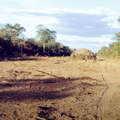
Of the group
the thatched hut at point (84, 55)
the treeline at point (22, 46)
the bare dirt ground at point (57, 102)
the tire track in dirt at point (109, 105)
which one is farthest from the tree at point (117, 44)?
the tire track in dirt at point (109, 105)

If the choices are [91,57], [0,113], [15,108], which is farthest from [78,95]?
[91,57]

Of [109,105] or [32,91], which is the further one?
[32,91]

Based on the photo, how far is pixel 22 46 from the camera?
42.1 metres

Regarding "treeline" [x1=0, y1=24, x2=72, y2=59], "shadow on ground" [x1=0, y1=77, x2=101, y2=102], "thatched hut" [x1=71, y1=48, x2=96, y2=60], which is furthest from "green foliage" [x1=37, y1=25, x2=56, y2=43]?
"shadow on ground" [x1=0, y1=77, x2=101, y2=102]

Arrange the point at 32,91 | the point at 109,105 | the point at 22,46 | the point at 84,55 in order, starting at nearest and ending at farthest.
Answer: the point at 109,105 → the point at 32,91 → the point at 84,55 → the point at 22,46

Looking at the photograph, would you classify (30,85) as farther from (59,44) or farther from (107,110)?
(59,44)

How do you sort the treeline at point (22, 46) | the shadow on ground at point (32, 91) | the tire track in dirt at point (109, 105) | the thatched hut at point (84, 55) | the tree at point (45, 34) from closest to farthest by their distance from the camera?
the tire track in dirt at point (109, 105)
the shadow on ground at point (32, 91)
the thatched hut at point (84, 55)
the treeline at point (22, 46)
the tree at point (45, 34)

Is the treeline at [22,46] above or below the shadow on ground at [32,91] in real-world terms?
above

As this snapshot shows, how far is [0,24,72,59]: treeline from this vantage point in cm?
3772

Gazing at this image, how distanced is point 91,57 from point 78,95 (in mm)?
22517

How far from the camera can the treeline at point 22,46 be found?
37719 mm

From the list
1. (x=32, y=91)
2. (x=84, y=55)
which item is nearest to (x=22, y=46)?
(x=84, y=55)

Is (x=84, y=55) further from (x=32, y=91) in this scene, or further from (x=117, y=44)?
(x=32, y=91)

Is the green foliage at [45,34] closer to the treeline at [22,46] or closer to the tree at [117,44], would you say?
the treeline at [22,46]
